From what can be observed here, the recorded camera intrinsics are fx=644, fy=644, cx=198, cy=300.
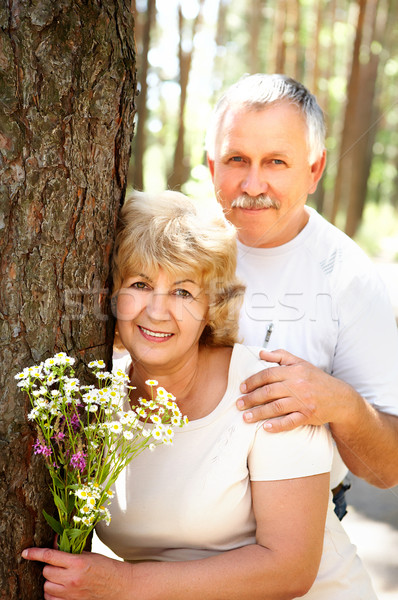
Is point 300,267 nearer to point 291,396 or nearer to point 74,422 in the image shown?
point 291,396

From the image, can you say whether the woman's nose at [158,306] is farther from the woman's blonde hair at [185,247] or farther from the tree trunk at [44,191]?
the tree trunk at [44,191]

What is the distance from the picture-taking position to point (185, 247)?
2.01 metres

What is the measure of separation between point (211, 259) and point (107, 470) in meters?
0.74

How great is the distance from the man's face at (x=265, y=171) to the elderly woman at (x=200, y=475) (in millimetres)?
563

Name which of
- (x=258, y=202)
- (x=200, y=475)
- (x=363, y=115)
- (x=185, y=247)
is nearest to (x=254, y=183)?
(x=258, y=202)

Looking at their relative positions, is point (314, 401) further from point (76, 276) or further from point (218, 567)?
point (76, 276)

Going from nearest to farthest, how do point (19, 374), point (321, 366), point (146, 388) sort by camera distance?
point (19, 374) < point (146, 388) < point (321, 366)

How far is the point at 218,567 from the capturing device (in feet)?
5.99

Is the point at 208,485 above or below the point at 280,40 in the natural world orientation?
below

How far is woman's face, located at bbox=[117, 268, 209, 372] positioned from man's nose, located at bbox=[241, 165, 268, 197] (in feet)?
2.63

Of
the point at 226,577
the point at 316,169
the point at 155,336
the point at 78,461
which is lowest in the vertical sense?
the point at 226,577

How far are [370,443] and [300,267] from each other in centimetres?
78

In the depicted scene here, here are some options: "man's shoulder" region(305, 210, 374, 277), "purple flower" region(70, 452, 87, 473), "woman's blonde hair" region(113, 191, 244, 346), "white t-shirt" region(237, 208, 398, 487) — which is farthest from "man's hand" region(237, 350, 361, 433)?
"man's shoulder" region(305, 210, 374, 277)

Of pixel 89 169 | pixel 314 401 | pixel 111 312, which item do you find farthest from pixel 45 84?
pixel 314 401
